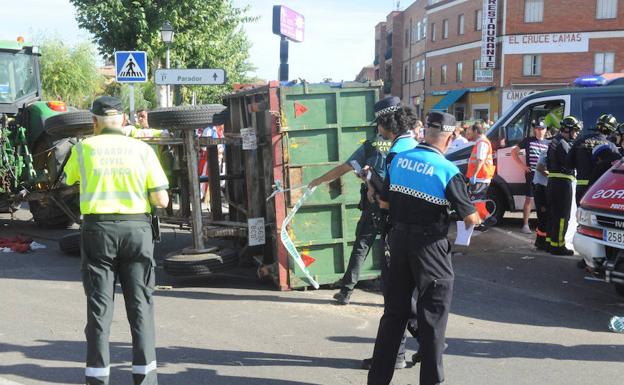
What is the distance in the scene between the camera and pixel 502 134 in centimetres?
1113

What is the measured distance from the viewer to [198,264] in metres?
6.79

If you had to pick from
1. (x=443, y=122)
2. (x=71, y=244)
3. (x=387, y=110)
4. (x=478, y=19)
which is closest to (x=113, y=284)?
(x=443, y=122)

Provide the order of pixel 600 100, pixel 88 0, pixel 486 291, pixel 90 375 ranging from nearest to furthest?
pixel 90 375, pixel 486 291, pixel 600 100, pixel 88 0

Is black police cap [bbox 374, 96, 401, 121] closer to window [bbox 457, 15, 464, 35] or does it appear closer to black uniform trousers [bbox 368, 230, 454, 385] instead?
black uniform trousers [bbox 368, 230, 454, 385]

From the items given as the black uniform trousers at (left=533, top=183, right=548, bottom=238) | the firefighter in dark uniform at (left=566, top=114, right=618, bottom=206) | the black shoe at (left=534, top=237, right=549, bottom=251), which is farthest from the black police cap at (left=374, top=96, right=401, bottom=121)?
the black shoe at (left=534, top=237, right=549, bottom=251)

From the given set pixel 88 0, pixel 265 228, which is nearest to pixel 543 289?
pixel 265 228

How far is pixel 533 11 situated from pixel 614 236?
33.8 m

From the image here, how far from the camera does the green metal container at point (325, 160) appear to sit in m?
6.65

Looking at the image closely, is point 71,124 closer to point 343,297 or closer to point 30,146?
point 30,146

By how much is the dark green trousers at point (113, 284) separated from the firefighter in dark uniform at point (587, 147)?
6.00m

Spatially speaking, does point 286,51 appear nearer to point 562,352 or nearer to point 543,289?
point 543,289

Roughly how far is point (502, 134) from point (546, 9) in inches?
1116

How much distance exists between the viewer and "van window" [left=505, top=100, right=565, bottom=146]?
10594 mm

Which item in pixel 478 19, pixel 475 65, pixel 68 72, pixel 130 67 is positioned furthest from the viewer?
pixel 68 72
